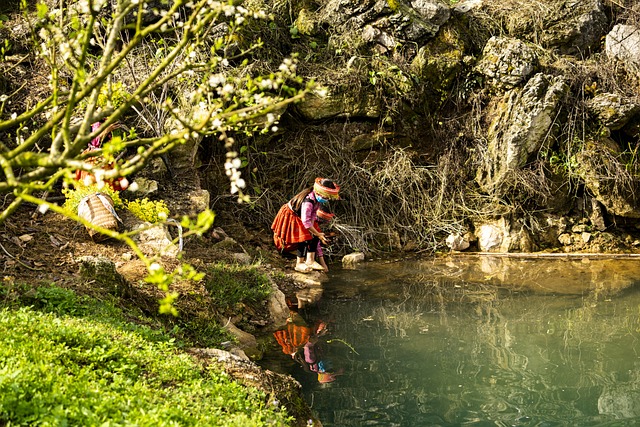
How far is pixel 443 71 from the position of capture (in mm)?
10172

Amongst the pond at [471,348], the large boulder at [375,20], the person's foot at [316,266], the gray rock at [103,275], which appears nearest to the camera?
the pond at [471,348]

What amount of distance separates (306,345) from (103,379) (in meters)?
2.72

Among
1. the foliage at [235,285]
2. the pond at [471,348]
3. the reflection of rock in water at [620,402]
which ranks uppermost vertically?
the foliage at [235,285]

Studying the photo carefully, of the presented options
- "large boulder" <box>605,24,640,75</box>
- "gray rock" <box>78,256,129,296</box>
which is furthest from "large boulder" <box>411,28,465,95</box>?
"gray rock" <box>78,256,129,296</box>

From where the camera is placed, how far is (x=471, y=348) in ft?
17.8

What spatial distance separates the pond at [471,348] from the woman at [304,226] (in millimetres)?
487

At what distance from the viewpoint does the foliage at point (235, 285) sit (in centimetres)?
600

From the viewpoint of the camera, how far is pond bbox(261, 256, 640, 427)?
430cm

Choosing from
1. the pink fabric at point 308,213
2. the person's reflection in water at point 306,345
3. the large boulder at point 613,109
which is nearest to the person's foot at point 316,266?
the pink fabric at point 308,213

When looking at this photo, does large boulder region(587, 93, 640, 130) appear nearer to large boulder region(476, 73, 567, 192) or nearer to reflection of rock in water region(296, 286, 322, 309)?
large boulder region(476, 73, 567, 192)

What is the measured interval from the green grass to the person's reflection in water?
1331 mm

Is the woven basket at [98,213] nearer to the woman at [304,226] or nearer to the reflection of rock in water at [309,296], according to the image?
the reflection of rock in water at [309,296]

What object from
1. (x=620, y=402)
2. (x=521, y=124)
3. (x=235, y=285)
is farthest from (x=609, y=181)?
(x=235, y=285)

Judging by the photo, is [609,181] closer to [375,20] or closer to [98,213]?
[375,20]
